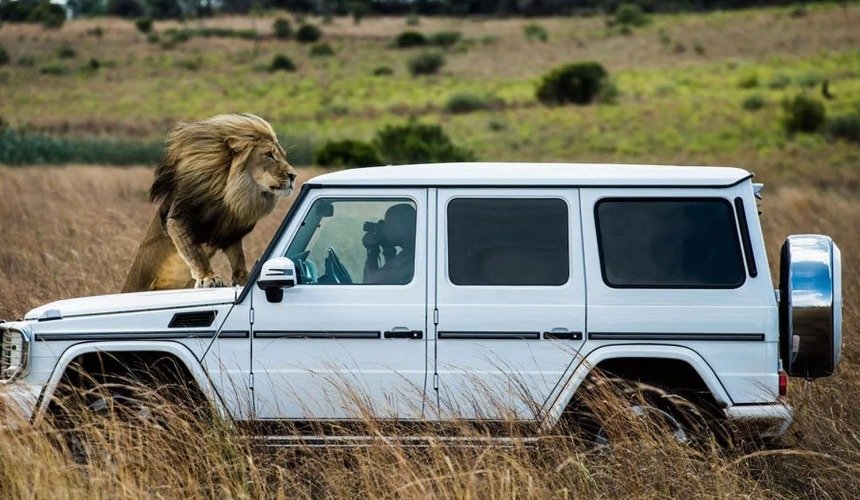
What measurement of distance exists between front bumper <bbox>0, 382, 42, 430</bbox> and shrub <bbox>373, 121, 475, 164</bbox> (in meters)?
23.8

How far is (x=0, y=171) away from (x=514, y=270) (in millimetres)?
18584

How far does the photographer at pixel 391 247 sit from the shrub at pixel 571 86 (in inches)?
1739

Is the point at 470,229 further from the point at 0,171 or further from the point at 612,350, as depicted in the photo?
the point at 0,171

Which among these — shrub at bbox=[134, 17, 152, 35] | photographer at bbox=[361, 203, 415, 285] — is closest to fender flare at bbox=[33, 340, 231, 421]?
photographer at bbox=[361, 203, 415, 285]

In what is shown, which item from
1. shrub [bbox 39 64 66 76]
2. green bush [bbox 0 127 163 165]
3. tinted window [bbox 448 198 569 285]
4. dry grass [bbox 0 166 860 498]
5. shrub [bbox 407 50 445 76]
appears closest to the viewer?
dry grass [bbox 0 166 860 498]

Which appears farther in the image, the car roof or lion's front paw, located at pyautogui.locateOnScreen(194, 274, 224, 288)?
lion's front paw, located at pyautogui.locateOnScreen(194, 274, 224, 288)

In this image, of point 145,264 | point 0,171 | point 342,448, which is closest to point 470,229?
point 342,448

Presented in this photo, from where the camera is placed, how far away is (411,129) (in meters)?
33.2

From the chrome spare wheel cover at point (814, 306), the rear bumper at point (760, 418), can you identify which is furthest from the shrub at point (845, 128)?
the rear bumper at point (760, 418)

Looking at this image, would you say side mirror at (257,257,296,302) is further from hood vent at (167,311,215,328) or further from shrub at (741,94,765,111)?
shrub at (741,94,765,111)

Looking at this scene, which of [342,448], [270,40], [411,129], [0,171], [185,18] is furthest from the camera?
[185,18]

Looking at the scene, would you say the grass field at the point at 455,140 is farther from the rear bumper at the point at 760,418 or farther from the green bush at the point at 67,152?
the green bush at the point at 67,152

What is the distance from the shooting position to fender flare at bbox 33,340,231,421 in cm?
608

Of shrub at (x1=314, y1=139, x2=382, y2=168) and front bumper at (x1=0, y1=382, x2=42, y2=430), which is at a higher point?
front bumper at (x1=0, y1=382, x2=42, y2=430)
